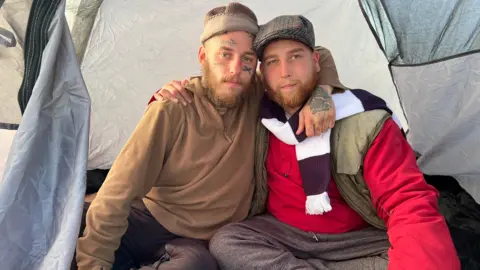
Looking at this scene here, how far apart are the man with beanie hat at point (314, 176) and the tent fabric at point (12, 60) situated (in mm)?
612

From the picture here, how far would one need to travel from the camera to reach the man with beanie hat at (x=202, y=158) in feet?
4.98

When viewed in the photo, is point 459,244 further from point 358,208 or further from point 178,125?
point 178,125

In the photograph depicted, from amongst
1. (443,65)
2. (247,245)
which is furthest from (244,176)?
(443,65)

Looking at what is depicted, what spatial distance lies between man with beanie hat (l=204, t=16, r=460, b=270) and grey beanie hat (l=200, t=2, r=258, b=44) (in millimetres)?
52

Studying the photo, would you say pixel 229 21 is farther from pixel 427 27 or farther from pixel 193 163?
pixel 427 27

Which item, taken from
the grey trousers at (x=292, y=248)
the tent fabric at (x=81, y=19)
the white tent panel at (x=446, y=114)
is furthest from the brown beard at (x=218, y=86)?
the white tent panel at (x=446, y=114)

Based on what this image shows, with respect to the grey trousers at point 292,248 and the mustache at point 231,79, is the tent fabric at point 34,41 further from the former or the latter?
the grey trousers at point 292,248

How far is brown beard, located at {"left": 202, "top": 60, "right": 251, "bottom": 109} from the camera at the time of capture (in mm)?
1542

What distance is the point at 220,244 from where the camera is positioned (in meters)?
1.48

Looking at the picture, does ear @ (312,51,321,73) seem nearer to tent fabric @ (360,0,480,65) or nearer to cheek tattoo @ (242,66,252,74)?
cheek tattoo @ (242,66,252,74)

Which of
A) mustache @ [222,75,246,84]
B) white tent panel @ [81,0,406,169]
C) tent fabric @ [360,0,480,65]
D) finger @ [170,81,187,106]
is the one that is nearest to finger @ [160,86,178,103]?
finger @ [170,81,187,106]

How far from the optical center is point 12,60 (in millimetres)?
1346

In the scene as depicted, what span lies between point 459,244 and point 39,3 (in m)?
1.47

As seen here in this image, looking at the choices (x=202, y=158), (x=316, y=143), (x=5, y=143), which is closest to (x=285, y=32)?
(x=316, y=143)
